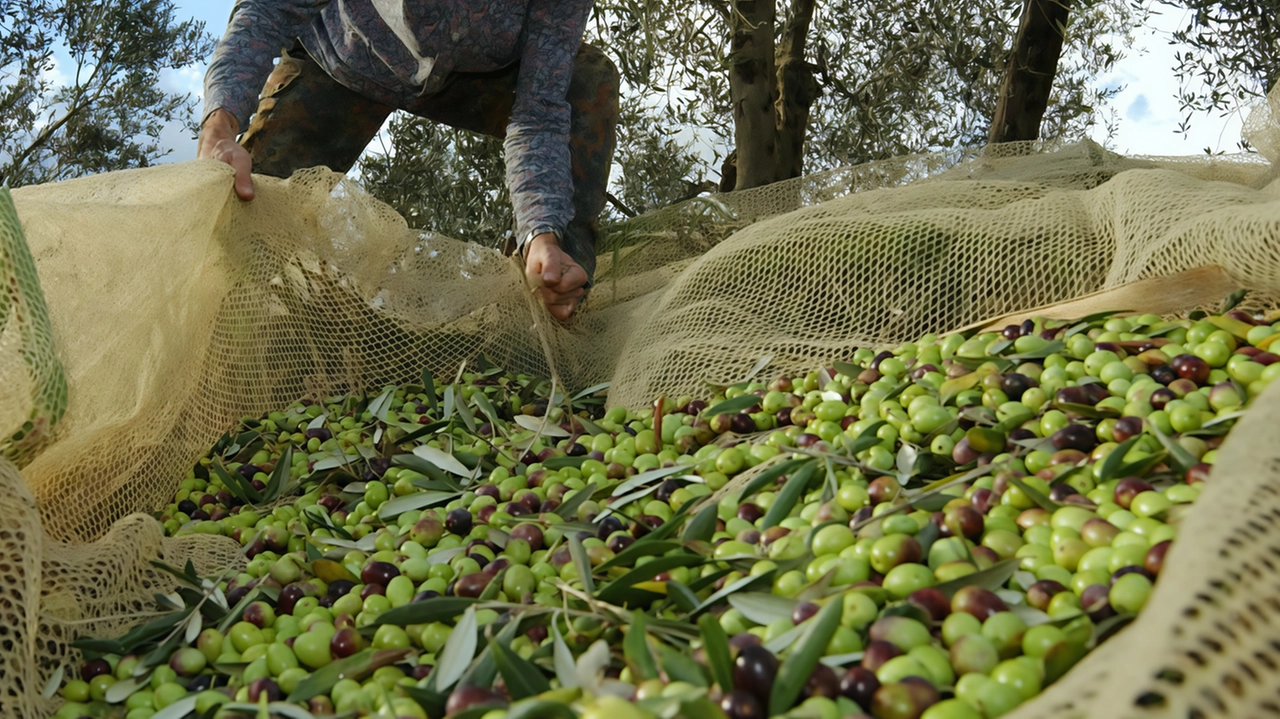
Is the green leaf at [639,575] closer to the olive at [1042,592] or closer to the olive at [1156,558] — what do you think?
the olive at [1042,592]

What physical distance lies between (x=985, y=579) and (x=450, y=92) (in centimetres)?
284

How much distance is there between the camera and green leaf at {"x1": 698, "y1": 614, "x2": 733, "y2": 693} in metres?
0.92

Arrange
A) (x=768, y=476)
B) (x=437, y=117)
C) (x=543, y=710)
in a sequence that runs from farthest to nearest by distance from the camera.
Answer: (x=437, y=117) → (x=768, y=476) → (x=543, y=710)

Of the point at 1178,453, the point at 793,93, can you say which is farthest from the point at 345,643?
the point at 793,93

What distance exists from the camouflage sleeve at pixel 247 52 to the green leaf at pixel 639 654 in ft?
7.46

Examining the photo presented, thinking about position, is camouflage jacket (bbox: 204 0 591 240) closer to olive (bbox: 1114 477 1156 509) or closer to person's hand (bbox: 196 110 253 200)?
person's hand (bbox: 196 110 253 200)

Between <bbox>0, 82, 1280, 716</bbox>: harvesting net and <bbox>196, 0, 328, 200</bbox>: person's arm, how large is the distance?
271 mm

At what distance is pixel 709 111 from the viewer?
15.5 ft

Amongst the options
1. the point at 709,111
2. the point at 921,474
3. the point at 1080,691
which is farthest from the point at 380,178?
the point at 1080,691

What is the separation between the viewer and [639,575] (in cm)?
121

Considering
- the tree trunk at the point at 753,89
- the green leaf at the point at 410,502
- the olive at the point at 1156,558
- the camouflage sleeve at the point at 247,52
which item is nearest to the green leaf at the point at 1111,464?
the olive at the point at 1156,558

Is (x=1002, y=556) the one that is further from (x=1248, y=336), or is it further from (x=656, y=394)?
(x=656, y=394)

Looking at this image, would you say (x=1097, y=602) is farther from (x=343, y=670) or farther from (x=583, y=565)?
(x=343, y=670)

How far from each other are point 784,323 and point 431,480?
885mm
